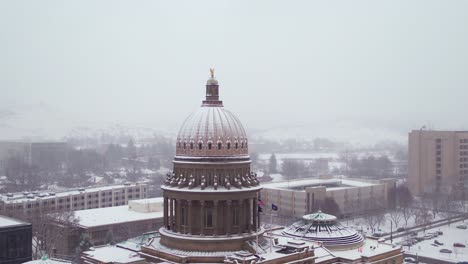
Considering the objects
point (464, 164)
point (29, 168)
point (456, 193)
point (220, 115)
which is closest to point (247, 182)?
point (220, 115)

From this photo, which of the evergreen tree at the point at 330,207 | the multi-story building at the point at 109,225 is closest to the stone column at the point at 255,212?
the multi-story building at the point at 109,225

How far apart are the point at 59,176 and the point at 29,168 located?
10.5m

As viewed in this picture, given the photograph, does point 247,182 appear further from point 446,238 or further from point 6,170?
point 6,170

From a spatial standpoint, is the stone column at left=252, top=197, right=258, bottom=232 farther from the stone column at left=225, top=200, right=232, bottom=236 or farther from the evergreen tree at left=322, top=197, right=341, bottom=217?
the evergreen tree at left=322, top=197, right=341, bottom=217

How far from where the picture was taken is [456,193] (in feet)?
425

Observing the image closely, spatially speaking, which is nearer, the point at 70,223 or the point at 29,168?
the point at 70,223

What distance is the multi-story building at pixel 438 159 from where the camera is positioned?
13925 cm

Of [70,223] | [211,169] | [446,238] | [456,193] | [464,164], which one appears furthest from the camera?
[464,164]

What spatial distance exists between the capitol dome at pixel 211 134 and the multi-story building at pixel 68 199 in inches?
2113

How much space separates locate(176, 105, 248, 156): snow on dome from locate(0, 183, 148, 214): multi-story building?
176ft

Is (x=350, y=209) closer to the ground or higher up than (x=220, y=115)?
closer to the ground

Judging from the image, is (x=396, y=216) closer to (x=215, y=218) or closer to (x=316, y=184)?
(x=316, y=184)

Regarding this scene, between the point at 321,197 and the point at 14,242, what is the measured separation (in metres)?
67.4

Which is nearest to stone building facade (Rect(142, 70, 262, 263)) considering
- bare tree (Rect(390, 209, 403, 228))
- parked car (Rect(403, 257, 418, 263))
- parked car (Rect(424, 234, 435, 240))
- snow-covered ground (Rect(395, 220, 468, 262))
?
parked car (Rect(403, 257, 418, 263))
